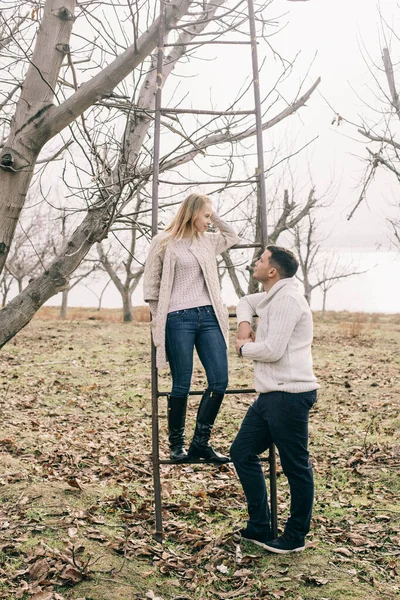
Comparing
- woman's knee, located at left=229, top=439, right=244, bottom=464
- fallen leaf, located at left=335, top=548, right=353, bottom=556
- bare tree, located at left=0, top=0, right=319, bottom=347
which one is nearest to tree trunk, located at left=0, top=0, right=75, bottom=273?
bare tree, located at left=0, top=0, right=319, bottom=347

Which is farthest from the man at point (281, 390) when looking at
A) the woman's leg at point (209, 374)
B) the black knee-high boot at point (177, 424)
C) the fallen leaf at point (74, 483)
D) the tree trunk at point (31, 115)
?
the fallen leaf at point (74, 483)

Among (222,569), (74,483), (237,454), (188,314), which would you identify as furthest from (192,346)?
(74,483)

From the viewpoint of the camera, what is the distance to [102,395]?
35.4ft

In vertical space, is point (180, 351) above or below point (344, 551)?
above

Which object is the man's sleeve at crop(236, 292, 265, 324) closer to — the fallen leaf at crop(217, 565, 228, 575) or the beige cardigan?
the beige cardigan

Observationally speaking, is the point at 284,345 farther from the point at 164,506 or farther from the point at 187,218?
the point at 164,506

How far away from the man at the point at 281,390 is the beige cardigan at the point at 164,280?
293 mm

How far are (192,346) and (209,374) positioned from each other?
238 mm

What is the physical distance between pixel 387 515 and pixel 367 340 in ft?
54.3

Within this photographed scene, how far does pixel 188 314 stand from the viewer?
166 inches

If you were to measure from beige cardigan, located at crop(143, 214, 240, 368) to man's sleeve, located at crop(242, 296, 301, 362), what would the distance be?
0.32m

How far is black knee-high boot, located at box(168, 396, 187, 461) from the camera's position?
430 centimetres

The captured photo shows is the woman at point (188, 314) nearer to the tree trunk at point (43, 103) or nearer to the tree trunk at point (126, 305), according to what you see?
the tree trunk at point (43, 103)

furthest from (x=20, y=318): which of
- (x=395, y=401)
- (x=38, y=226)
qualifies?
(x=38, y=226)
